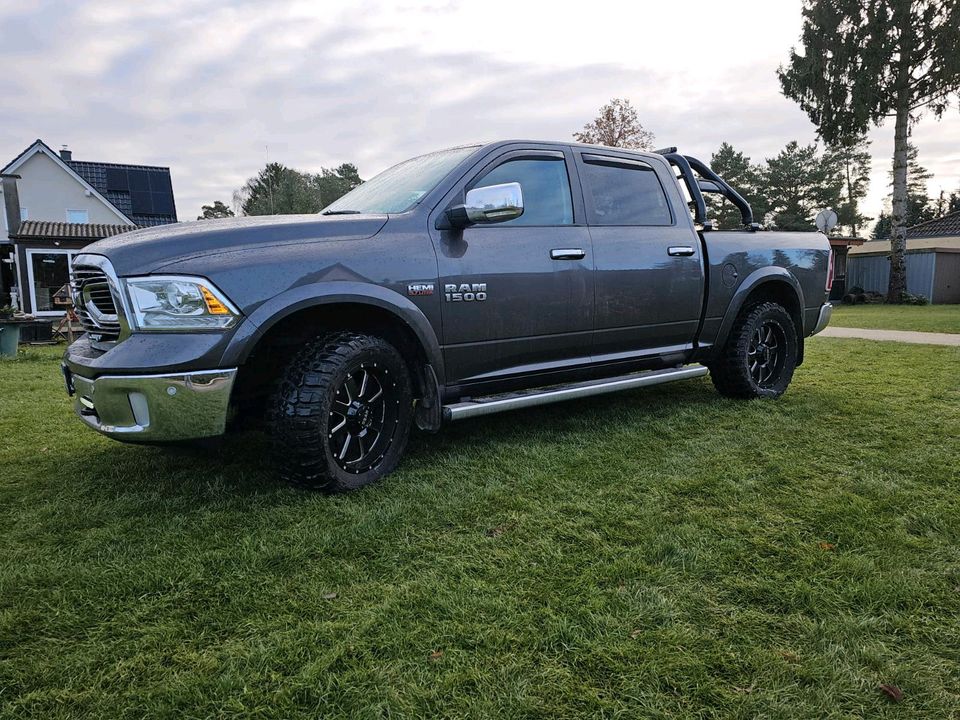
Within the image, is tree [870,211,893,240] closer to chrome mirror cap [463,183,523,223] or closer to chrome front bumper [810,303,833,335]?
chrome front bumper [810,303,833,335]

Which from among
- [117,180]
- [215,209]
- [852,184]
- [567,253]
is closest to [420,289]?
[567,253]

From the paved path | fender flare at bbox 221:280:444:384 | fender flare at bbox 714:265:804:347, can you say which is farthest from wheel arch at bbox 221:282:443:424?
the paved path

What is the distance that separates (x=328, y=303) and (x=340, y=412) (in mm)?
529

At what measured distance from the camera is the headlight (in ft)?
8.72

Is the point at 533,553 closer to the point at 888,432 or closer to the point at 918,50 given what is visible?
the point at 888,432

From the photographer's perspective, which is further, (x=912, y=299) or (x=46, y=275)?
(x=912, y=299)

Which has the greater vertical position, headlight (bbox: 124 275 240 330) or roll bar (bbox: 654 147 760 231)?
roll bar (bbox: 654 147 760 231)

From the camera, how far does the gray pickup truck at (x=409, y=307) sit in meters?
2.68

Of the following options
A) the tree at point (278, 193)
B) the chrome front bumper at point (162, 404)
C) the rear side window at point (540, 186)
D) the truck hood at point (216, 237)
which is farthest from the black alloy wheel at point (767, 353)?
the tree at point (278, 193)

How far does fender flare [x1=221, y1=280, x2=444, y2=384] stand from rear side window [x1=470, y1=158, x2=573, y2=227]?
35.1 inches

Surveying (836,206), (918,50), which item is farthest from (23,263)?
(836,206)

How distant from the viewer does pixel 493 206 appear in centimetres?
318

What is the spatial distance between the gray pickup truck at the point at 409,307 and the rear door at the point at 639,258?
13 millimetres

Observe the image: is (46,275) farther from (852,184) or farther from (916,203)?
(916,203)
